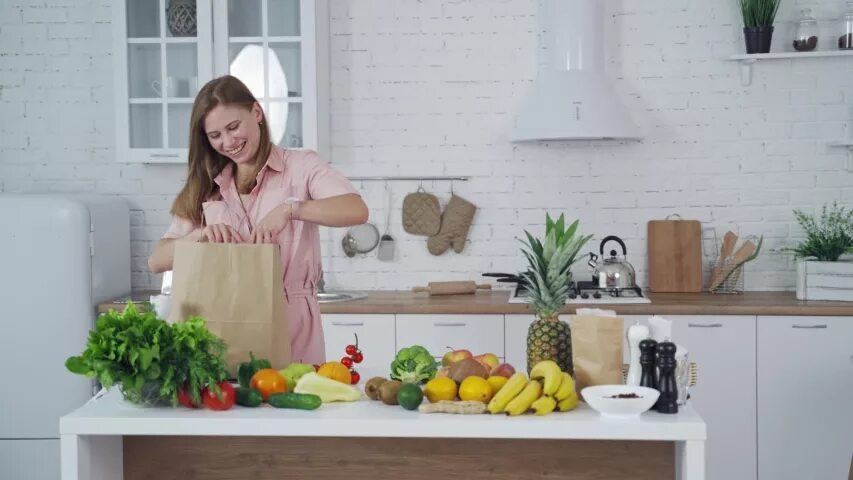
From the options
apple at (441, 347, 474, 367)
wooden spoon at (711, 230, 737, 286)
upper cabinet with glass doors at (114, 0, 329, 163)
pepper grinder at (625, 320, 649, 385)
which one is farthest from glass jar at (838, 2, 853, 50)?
apple at (441, 347, 474, 367)

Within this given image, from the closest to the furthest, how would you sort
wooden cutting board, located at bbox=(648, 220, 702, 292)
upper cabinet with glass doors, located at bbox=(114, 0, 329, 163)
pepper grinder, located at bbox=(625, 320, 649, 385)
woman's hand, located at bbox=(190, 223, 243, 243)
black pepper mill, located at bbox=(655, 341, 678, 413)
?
1. black pepper mill, located at bbox=(655, 341, 678, 413)
2. pepper grinder, located at bbox=(625, 320, 649, 385)
3. woman's hand, located at bbox=(190, 223, 243, 243)
4. upper cabinet with glass doors, located at bbox=(114, 0, 329, 163)
5. wooden cutting board, located at bbox=(648, 220, 702, 292)

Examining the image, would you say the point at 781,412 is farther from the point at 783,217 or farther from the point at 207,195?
the point at 207,195

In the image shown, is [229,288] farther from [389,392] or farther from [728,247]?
[728,247]

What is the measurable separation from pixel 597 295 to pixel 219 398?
2.54 m

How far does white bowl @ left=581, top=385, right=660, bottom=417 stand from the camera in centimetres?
230

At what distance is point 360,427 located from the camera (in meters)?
2.32

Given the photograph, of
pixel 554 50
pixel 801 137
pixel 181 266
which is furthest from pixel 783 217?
pixel 181 266

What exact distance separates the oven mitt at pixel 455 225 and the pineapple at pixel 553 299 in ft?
7.98

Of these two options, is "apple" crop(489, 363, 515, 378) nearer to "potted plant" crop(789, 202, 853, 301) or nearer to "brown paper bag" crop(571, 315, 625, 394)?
"brown paper bag" crop(571, 315, 625, 394)

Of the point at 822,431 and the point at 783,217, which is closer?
the point at 822,431

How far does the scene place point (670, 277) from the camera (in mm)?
5004

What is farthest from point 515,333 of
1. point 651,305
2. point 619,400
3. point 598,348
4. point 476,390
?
point 619,400

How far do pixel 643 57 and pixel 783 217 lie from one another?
1039mm

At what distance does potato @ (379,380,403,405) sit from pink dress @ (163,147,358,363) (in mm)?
717
